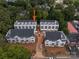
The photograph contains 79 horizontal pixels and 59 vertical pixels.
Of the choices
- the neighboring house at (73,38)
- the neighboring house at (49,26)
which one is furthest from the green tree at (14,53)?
the neighboring house at (49,26)

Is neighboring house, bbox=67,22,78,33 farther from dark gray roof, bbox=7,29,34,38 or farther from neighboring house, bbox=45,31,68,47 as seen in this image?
dark gray roof, bbox=7,29,34,38

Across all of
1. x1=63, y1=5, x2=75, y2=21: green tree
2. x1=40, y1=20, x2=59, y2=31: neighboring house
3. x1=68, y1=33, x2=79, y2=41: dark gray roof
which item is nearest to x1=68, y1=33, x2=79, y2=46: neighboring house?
x1=68, y1=33, x2=79, y2=41: dark gray roof

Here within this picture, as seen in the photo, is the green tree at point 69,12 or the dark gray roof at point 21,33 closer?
the dark gray roof at point 21,33

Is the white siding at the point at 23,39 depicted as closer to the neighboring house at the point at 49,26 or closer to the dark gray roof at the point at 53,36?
the dark gray roof at the point at 53,36

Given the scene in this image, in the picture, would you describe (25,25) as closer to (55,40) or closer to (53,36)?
(53,36)

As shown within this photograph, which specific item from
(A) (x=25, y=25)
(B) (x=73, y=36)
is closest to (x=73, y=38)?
(B) (x=73, y=36)

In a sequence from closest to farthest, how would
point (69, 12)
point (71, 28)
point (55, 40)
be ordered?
point (55, 40) < point (71, 28) < point (69, 12)

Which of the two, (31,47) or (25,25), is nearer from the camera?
(31,47)

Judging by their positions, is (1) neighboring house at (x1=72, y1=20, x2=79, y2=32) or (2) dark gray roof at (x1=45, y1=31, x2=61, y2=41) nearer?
(2) dark gray roof at (x1=45, y1=31, x2=61, y2=41)

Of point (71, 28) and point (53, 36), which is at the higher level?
point (53, 36)
